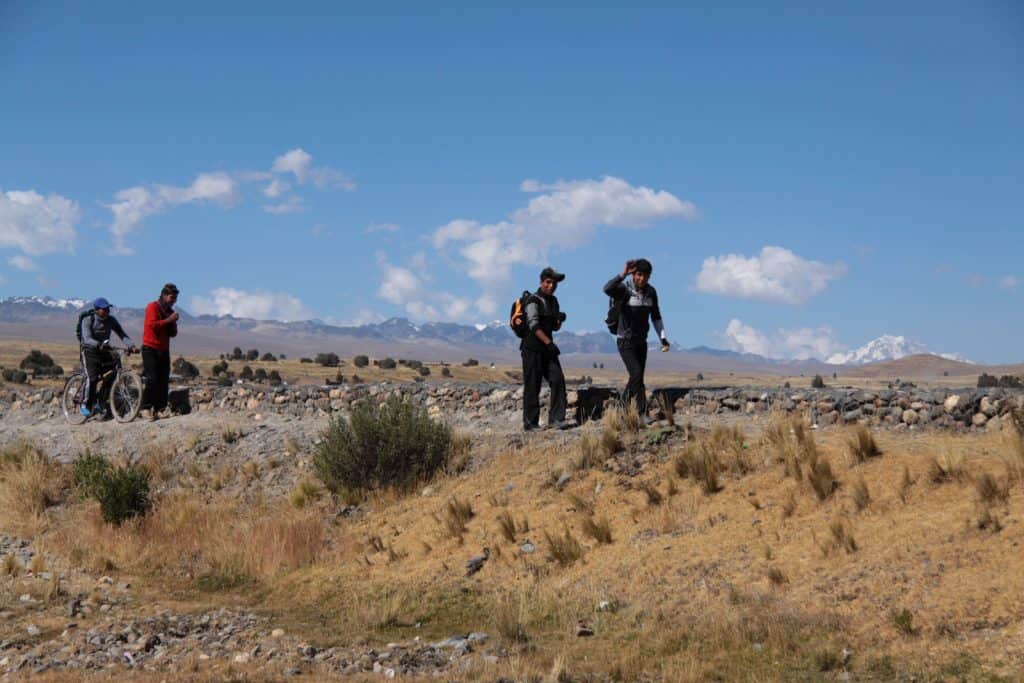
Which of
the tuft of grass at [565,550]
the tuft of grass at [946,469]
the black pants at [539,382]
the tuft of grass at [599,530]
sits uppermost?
the black pants at [539,382]

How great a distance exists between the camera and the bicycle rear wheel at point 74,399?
735 inches

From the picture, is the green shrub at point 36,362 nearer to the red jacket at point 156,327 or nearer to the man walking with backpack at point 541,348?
the red jacket at point 156,327

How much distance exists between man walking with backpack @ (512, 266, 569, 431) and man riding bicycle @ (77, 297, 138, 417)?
7.60 m

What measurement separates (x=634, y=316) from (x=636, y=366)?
0.66 m

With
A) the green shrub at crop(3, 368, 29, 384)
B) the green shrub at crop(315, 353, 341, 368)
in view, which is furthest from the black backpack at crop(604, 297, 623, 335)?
the green shrub at crop(315, 353, 341, 368)

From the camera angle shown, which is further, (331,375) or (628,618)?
(331,375)

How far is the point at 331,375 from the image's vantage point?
55.1m

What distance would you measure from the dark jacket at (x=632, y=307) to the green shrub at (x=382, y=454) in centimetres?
278

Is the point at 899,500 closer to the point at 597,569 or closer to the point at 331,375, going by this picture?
the point at 597,569

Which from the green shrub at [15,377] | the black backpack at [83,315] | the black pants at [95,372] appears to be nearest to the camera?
the black backpack at [83,315]

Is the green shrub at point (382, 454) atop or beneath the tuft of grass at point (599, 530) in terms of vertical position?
atop

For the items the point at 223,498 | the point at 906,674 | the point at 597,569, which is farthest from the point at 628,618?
the point at 223,498

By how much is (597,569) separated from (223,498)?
6.55 meters

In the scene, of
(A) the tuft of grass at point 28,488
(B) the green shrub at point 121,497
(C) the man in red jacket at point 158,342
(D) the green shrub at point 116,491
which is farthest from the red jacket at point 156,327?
(B) the green shrub at point 121,497
